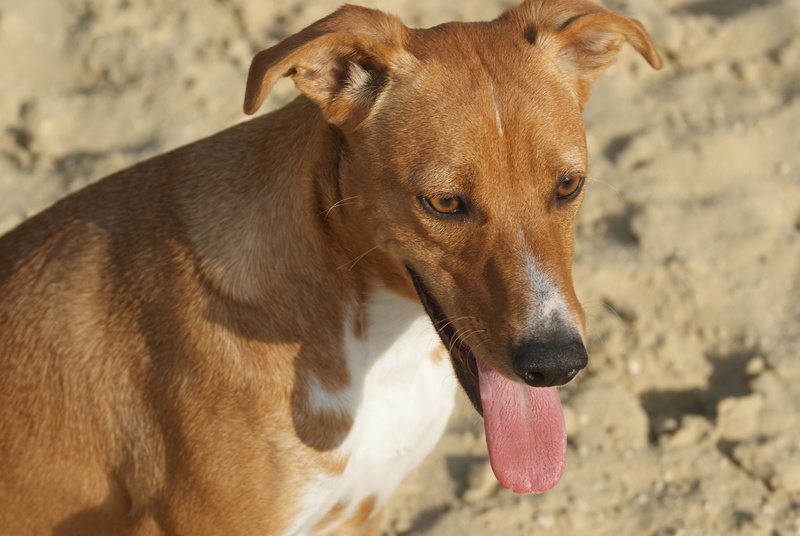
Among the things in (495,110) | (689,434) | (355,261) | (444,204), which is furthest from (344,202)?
(689,434)

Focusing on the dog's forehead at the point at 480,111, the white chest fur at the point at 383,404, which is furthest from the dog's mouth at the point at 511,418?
the dog's forehead at the point at 480,111

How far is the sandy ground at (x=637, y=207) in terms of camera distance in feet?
15.5

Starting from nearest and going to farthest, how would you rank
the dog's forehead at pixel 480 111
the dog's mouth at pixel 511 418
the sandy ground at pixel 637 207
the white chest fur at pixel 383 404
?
the dog's forehead at pixel 480 111 < the dog's mouth at pixel 511 418 < the white chest fur at pixel 383 404 < the sandy ground at pixel 637 207

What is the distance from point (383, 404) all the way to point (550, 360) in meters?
0.87

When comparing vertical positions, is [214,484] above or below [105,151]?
above

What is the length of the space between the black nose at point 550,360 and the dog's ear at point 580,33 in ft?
3.38

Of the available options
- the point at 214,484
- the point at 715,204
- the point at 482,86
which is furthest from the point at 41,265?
the point at 715,204

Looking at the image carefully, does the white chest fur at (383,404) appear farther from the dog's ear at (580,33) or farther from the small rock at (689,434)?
the small rock at (689,434)

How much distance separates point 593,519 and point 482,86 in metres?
2.38

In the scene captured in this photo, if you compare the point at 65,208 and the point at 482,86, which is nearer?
the point at 482,86

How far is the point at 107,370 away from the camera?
3.52 metres

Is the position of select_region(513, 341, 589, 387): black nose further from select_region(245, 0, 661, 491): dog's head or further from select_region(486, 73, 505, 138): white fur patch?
select_region(486, 73, 505, 138): white fur patch

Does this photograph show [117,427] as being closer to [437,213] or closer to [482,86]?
[437,213]

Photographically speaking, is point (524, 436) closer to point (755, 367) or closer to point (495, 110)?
point (495, 110)
